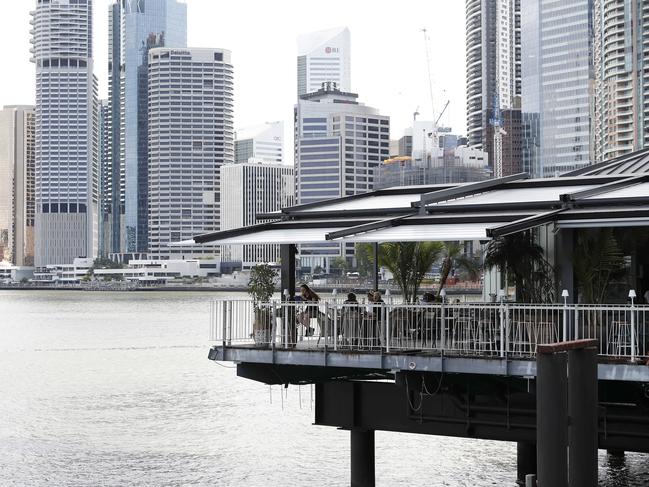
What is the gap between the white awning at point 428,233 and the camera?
77.8ft

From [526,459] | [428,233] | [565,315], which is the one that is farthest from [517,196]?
[526,459]

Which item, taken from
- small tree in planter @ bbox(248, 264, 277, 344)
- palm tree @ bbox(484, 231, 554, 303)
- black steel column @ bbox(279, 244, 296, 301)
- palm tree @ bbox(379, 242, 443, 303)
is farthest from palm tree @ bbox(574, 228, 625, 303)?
black steel column @ bbox(279, 244, 296, 301)

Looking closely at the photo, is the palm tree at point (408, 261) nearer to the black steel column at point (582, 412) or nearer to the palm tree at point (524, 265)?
the palm tree at point (524, 265)

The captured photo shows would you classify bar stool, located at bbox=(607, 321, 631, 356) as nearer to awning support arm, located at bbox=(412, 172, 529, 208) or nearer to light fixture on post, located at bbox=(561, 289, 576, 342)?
light fixture on post, located at bbox=(561, 289, 576, 342)

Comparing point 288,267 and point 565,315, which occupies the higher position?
point 288,267

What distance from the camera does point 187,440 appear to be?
49.3 metres

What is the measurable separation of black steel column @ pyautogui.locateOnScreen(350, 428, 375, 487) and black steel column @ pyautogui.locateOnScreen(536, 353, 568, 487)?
34.0 feet

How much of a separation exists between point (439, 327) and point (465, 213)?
3.11 meters

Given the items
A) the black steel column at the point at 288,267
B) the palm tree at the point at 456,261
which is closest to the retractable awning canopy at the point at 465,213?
the black steel column at the point at 288,267

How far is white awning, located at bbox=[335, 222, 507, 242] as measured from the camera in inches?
934

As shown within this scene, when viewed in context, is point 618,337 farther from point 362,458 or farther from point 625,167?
point 625,167

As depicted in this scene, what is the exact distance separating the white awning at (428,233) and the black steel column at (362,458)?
587 centimetres

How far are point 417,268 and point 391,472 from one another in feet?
36.1

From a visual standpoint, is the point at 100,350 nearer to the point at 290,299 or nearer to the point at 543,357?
the point at 290,299
